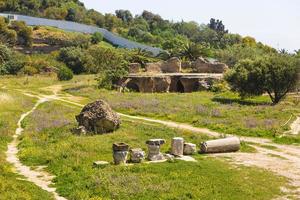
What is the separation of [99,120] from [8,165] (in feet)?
30.1

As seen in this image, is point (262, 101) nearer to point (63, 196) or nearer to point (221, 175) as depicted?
point (221, 175)

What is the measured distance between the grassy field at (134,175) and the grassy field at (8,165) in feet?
4.29

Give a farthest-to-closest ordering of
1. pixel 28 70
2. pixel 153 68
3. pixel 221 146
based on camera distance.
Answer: pixel 28 70 < pixel 153 68 < pixel 221 146

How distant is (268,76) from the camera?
5272cm

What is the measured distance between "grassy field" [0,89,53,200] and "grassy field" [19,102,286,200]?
1309mm

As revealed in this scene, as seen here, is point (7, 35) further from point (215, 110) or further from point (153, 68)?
point (215, 110)

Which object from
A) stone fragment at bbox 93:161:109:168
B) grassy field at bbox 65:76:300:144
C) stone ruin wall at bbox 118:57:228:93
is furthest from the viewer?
stone ruin wall at bbox 118:57:228:93

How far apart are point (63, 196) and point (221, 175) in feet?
24.9

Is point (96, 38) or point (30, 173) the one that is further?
point (96, 38)

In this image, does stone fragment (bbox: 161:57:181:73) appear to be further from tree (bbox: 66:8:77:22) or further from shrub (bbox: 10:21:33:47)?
tree (bbox: 66:8:77:22)

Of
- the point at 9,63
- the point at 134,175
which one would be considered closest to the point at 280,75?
the point at 134,175

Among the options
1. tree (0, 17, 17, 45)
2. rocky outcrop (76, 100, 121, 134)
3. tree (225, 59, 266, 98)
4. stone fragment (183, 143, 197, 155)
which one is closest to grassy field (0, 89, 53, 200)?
rocky outcrop (76, 100, 121, 134)

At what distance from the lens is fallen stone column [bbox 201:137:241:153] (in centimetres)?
2900

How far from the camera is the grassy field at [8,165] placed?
20328mm
